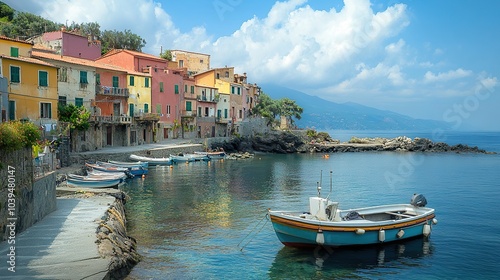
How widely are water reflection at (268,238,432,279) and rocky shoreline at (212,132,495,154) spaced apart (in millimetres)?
51075

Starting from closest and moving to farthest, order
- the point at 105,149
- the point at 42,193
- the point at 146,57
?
the point at 42,193 → the point at 105,149 → the point at 146,57

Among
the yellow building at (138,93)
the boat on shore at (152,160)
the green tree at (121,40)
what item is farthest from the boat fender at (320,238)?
the green tree at (121,40)

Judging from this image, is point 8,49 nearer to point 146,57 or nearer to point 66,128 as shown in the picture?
point 66,128

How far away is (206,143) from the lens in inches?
2694

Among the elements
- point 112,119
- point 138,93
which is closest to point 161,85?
point 138,93

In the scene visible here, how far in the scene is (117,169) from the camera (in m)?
41.8

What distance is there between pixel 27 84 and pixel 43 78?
5.83 feet

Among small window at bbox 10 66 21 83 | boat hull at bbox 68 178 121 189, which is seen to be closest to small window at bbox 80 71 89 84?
small window at bbox 10 66 21 83

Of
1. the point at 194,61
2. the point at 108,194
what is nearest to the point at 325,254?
the point at 108,194

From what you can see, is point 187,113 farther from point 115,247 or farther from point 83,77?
point 115,247

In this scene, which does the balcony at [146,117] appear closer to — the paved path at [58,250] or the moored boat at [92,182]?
the moored boat at [92,182]

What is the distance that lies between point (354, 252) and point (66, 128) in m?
32.2

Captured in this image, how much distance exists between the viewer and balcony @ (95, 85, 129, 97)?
51000 mm

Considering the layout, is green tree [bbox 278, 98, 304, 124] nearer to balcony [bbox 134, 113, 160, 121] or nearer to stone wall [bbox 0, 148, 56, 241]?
balcony [bbox 134, 113, 160, 121]
